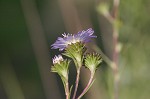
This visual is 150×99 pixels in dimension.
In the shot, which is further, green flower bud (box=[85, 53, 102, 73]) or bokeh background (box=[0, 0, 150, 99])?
bokeh background (box=[0, 0, 150, 99])

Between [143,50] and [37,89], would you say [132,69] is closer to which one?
[143,50]

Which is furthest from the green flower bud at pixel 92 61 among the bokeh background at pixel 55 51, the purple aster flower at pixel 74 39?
the bokeh background at pixel 55 51

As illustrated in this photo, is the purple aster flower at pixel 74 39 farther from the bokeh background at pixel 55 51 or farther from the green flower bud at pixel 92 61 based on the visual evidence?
the bokeh background at pixel 55 51

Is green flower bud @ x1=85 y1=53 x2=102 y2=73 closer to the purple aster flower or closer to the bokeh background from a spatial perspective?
the purple aster flower

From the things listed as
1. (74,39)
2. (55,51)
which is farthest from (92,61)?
(55,51)

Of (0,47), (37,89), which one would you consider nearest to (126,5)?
(37,89)

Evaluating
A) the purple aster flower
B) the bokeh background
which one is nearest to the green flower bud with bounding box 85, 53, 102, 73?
the purple aster flower

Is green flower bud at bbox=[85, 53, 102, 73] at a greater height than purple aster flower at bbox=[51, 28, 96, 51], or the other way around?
purple aster flower at bbox=[51, 28, 96, 51]

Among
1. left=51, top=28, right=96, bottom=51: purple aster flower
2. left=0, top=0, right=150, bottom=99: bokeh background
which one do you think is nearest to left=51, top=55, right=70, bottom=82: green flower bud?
left=51, top=28, right=96, bottom=51: purple aster flower

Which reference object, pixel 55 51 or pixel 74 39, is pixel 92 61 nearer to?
pixel 74 39
